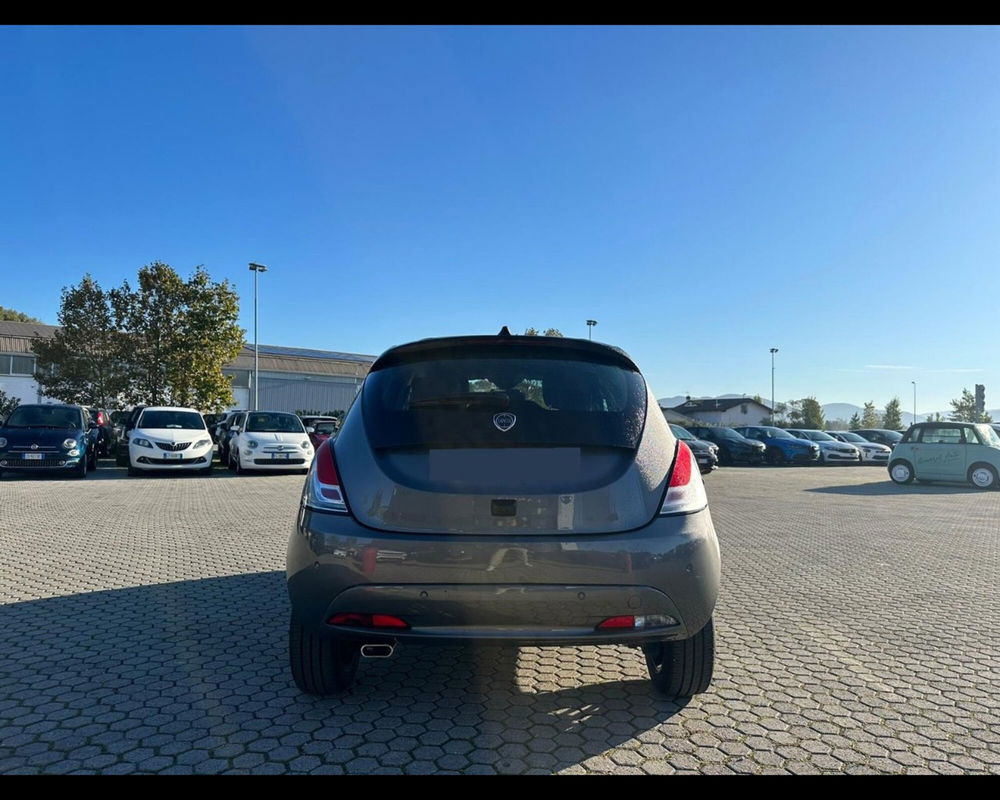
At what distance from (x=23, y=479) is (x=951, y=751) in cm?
1687

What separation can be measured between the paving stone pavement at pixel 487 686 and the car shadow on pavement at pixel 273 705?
0.5 inches

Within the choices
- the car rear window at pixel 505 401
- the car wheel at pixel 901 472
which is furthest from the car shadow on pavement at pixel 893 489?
the car rear window at pixel 505 401

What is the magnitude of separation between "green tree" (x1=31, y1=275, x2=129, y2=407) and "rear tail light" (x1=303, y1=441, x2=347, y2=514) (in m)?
28.7

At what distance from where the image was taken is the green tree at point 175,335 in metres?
28.2

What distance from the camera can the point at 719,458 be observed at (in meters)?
27.2

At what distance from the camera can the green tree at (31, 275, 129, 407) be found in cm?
2808

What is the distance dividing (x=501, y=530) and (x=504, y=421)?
0.45 meters

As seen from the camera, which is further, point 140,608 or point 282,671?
point 140,608

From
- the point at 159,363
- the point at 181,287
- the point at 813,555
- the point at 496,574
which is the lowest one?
the point at 813,555

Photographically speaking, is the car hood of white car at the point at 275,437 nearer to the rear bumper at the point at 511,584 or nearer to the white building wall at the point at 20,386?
the rear bumper at the point at 511,584

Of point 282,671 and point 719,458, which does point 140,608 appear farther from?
point 719,458

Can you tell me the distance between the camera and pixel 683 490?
2949mm

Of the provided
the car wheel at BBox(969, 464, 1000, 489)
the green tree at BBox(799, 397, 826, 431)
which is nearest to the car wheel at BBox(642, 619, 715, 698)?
the car wheel at BBox(969, 464, 1000, 489)
